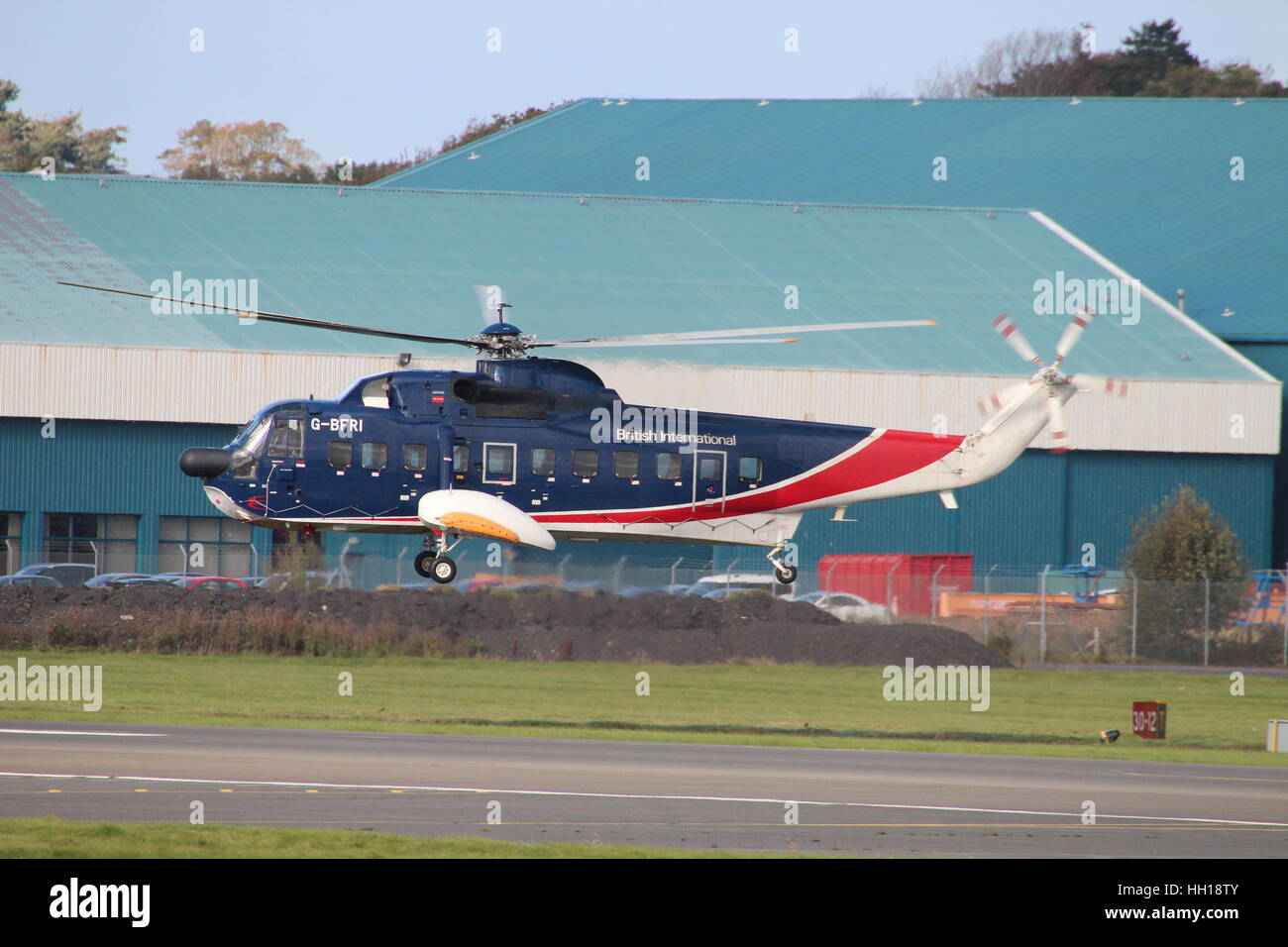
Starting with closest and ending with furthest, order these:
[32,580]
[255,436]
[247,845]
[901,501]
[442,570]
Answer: [247,845] → [442,570] → [255,436] → [32,580] → [901,501]

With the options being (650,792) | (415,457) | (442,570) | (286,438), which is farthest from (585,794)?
(286,438)

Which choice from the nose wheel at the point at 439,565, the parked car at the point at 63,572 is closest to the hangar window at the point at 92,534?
the parked car at the point at 63,572

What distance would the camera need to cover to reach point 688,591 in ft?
175

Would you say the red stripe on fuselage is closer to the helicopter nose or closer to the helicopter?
the helicopter

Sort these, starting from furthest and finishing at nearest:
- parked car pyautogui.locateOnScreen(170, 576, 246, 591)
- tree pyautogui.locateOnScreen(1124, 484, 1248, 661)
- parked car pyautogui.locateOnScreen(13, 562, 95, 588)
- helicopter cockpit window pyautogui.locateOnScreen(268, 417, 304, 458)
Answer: parked car pyautogui.locateOnScreen(170, 576, 246, 591), parked car pyautogui.locateOnScreen(13, 562, 95, 588), tree pyautogui.locateOnScreen(1124, 484, 1248, 661), helicopter cockpit window pyautogui.locateOnScreen(268, 417, 304, 458)

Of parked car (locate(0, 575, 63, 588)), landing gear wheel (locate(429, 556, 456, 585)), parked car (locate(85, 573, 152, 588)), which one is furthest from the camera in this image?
parked car (locate(85, 573, 152, 588))

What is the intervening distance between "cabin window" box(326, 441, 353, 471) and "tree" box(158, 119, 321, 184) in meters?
98.8

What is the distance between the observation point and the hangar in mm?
56438

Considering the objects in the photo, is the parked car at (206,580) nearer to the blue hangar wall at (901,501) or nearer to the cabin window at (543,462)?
the blue hangar wall at (901,501)

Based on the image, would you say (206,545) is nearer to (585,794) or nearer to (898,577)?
(898,577)

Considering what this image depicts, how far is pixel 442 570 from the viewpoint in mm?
24953

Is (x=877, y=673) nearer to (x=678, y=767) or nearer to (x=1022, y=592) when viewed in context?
(x=1022, y=592)

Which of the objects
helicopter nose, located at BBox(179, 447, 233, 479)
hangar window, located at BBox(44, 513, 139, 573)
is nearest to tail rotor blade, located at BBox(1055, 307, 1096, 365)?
helicopter nose, located at BBox(179, 447, 233, 479)

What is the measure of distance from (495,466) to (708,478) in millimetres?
3563
